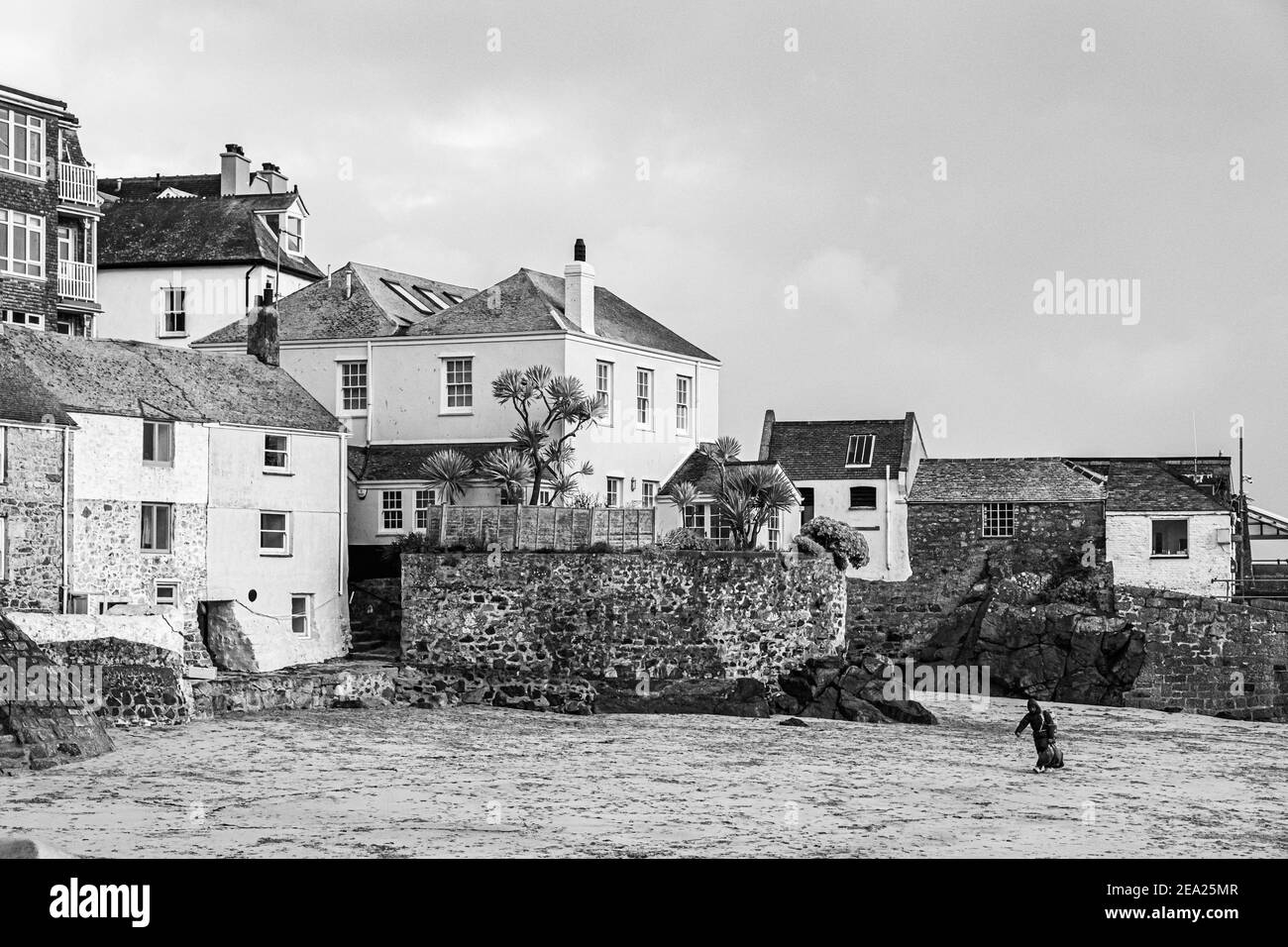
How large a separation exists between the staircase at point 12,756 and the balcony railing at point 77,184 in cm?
2819

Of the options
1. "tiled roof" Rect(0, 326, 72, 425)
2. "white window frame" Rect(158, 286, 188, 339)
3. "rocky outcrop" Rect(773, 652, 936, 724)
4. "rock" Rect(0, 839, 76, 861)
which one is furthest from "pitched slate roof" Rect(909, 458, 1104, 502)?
"rock" Rect(0, 839, 76, 861)

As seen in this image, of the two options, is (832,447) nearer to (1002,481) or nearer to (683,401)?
(1002,481)

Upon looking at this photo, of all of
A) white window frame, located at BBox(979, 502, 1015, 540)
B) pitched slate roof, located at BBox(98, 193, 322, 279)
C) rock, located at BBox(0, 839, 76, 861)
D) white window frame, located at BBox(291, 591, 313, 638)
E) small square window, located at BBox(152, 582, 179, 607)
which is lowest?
rock, located at BBox(0, 839, 76, 861)

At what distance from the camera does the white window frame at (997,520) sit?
54.4 metres

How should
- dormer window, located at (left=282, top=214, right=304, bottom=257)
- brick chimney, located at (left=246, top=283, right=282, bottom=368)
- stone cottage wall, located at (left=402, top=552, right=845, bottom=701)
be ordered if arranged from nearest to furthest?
stone cottage wall, located at (left=402, top=552, right=845, bottom=701) < brick chimney, located at (left=246, top=283, right=282, bottom=368) < dormer window, located at (left=282, top=214, right=304, bottom=257)

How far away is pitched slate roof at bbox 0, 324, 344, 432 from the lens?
1564 inches

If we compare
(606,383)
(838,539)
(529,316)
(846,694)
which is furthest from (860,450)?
(846,694)

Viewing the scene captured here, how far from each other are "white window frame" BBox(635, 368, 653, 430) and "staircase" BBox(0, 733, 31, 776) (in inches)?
869

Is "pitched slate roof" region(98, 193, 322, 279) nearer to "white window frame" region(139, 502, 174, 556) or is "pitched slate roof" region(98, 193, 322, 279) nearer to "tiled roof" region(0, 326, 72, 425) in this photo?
"white window frame" region(139, 502, 174, 556)

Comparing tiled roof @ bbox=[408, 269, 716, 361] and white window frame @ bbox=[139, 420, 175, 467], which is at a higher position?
tiled roof @ bbox=[408, 269, 716, 361]

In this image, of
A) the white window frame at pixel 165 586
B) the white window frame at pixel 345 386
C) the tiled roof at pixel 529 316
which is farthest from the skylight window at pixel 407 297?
the white window frame at pixel 165 586
